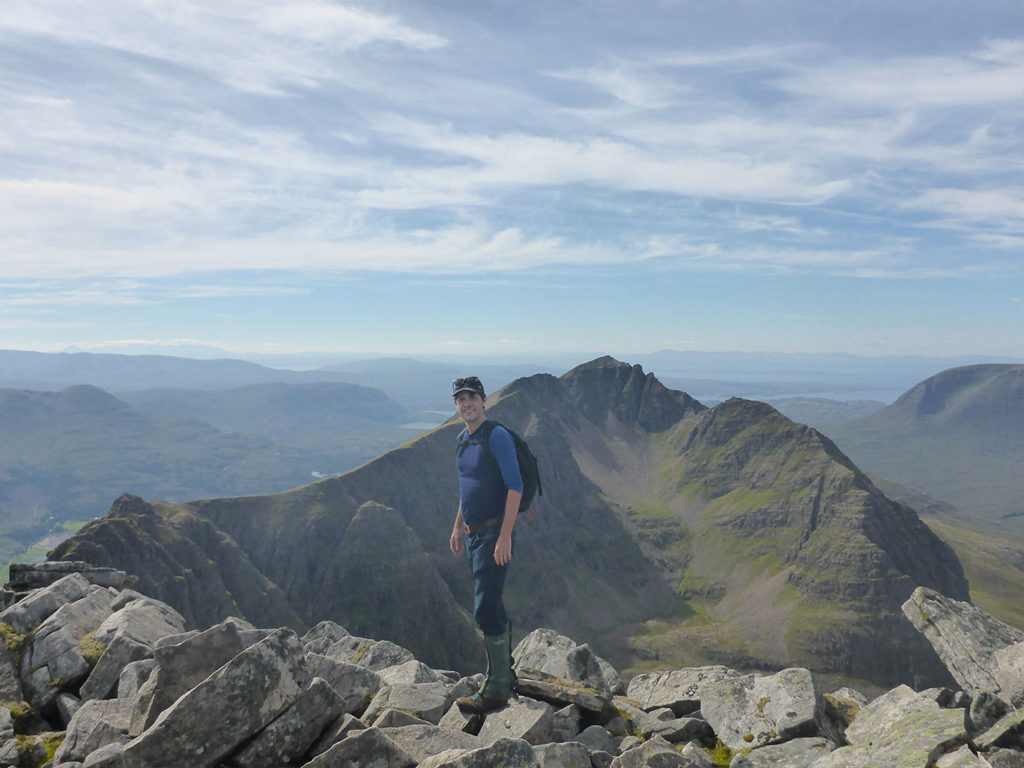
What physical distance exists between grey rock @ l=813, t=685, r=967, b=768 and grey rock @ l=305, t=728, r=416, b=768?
7650 millimetres

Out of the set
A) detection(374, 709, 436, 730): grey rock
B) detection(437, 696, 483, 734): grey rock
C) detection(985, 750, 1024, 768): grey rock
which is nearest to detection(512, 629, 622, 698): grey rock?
detection(437, 696, 483, 734): grey rock

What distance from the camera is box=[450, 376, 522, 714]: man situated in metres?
14.0

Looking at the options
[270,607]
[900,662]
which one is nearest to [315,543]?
[270,607]

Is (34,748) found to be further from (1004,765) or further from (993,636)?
(993,636)

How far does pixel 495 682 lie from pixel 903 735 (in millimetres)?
8129

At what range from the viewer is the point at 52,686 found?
1438 centimetres

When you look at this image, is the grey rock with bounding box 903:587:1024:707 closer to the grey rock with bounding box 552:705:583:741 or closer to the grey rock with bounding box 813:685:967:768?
the grey rock with bounding box 813:685:967:768

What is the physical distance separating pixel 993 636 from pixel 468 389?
592 inches

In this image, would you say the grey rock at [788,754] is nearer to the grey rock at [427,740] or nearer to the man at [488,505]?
the man at [488,505]

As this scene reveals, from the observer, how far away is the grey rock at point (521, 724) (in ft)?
39.1

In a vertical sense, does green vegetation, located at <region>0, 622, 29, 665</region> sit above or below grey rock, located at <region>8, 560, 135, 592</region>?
above

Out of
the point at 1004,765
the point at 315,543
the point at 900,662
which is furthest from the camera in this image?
the point at 900,662

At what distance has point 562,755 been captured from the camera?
10602 mm

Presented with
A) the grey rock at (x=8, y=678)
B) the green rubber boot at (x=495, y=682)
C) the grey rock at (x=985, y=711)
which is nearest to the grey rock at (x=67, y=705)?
the grey rock at (x=8, y=678)
